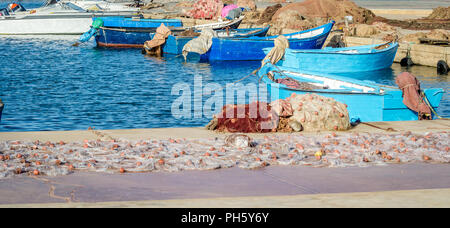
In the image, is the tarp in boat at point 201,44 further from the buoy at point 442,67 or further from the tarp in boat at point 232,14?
the buoy at point 442,67

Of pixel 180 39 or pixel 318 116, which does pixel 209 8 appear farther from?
pixel 318 116

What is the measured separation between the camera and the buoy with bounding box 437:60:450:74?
25.1 metres

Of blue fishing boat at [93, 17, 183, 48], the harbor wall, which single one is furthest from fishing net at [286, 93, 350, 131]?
blue fishing boat at [93, 17, 183, 48]

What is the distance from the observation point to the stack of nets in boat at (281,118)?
10.7m

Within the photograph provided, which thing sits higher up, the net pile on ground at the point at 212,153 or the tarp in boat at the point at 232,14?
the tarp in boat at the point at 232,14

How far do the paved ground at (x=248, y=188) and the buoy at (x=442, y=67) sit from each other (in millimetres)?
18217

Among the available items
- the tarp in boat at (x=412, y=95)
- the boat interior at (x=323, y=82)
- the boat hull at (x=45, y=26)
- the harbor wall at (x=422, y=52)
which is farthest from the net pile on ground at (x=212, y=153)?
the boat hull at (x=45, y=26)

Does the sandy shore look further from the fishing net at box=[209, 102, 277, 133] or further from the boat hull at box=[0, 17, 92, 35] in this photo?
the fishing net at box=[209, 102, 277, 133]

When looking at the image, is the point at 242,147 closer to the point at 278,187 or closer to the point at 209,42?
the point at 278,187

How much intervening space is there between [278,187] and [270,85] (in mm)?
8748

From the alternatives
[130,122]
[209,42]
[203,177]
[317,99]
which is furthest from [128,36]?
[203,177]

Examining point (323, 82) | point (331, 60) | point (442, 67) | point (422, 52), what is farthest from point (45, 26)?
point (323, 82)

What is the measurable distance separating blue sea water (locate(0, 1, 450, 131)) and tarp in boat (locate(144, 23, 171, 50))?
1029 millimetres

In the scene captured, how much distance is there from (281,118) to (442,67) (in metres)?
17.0
